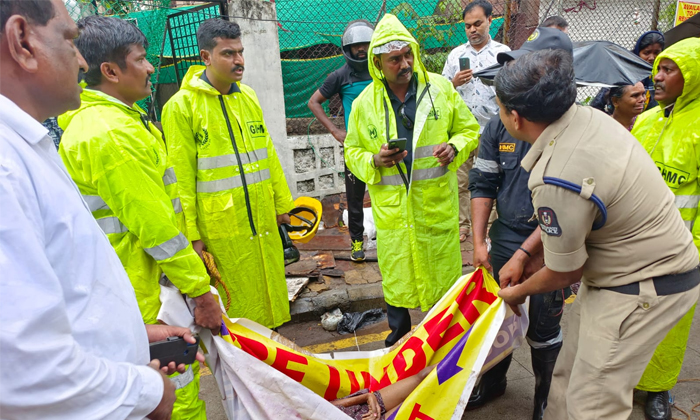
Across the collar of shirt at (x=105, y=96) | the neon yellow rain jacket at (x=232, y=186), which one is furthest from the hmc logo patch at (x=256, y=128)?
the collar of shirt at (x=105, y=96)

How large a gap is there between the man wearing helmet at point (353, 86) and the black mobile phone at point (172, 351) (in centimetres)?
333

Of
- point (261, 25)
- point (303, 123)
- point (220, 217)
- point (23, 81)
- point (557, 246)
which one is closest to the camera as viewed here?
point (23, 81)

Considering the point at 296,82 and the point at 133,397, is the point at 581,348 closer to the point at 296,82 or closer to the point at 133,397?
the point at 133,397

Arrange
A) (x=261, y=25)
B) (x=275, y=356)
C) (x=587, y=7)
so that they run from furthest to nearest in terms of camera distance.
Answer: (x=587, y=7) < (x=261, y=25) < (x=275, y=356)

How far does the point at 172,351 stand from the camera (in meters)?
1.49

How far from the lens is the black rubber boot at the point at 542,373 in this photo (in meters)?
2.54

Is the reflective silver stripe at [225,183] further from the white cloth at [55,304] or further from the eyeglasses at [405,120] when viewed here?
the white cloth at [55,304]

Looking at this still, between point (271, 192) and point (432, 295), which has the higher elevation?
point (271, 192)

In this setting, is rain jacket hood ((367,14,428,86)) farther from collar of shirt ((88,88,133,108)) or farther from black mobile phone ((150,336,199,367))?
black mobile phone ((150,336,199,367))

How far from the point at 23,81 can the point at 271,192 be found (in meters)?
2.18

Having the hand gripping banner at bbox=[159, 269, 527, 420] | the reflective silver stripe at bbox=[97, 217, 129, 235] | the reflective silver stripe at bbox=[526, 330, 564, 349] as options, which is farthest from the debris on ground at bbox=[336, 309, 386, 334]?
the reflective silver stripe at bbox=[97, 217, 129, 235]

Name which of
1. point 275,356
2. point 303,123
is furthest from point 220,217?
point 303,123

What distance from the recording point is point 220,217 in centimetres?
291

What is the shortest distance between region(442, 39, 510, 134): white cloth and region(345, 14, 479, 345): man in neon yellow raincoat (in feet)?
5.54
